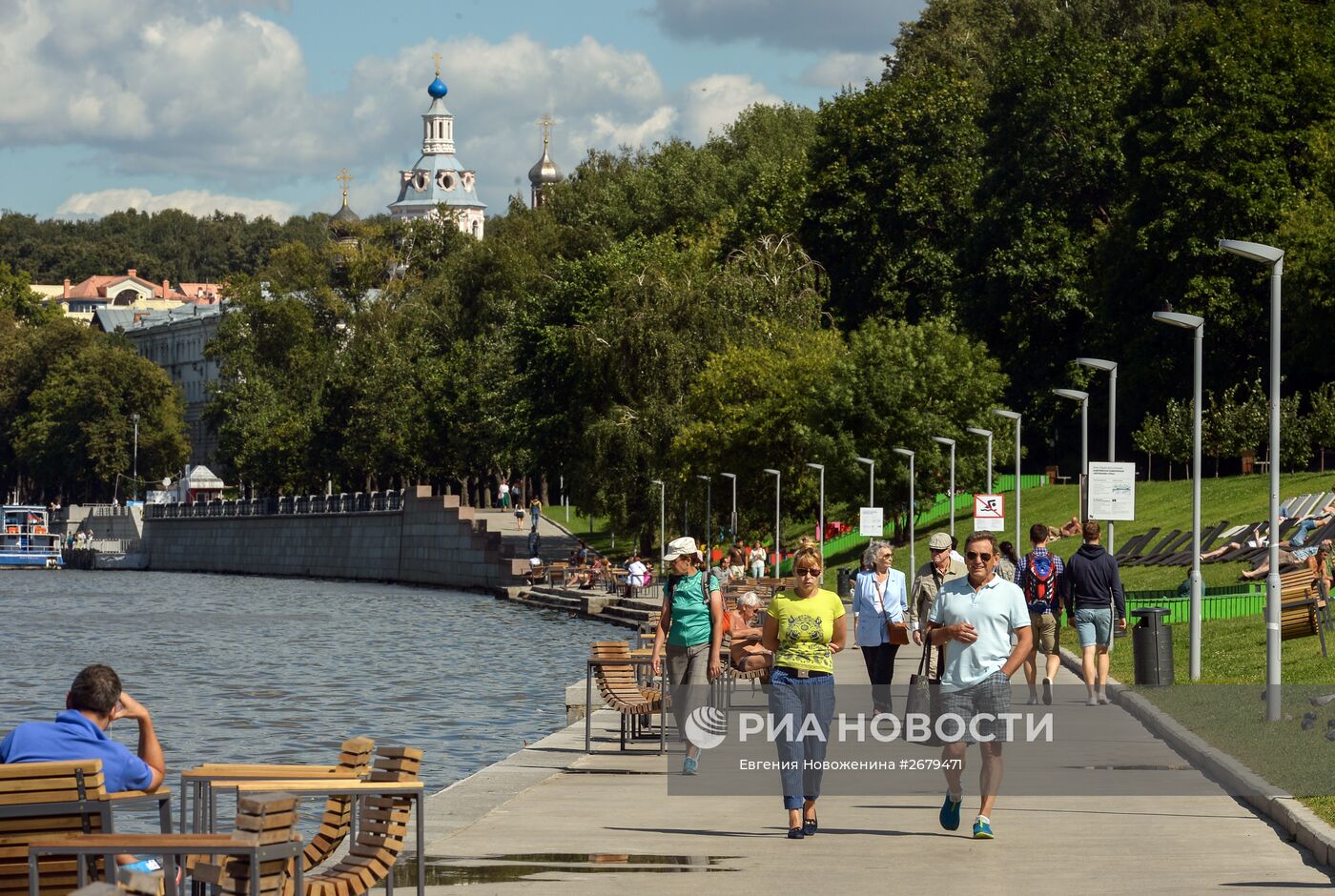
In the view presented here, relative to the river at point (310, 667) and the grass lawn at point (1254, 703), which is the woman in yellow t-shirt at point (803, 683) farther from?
the river at point (310, 667)

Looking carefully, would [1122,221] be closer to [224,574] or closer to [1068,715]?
[1068,715]

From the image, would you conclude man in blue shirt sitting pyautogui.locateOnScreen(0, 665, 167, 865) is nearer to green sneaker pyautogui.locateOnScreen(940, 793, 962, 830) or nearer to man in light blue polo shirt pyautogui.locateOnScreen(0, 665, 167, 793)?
man in light blue polo shirt pyautogui.locateOnScreen(0, 665, 167, 793)

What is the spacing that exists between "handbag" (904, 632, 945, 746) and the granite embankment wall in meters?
65.0

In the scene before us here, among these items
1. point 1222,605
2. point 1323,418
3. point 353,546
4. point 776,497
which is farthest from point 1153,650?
point 353,546

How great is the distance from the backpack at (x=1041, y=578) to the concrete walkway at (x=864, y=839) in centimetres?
422

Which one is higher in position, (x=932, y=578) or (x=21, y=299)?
(x=21, y=299)

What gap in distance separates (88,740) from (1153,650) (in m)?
15.4

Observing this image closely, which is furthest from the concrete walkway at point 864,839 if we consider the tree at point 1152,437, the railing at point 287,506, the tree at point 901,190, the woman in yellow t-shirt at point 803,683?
the railing at point 287,506

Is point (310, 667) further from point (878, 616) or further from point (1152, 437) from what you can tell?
point (878, 616)

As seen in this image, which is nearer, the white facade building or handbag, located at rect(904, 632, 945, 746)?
handbag, located at rect(904, 632, 945, 746)

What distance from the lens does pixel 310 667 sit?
45.4 metres

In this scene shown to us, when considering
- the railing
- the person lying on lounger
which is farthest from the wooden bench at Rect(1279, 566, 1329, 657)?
the railing

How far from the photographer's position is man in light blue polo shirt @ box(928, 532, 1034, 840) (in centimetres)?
1268

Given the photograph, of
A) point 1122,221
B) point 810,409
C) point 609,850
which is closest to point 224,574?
point 810,409
